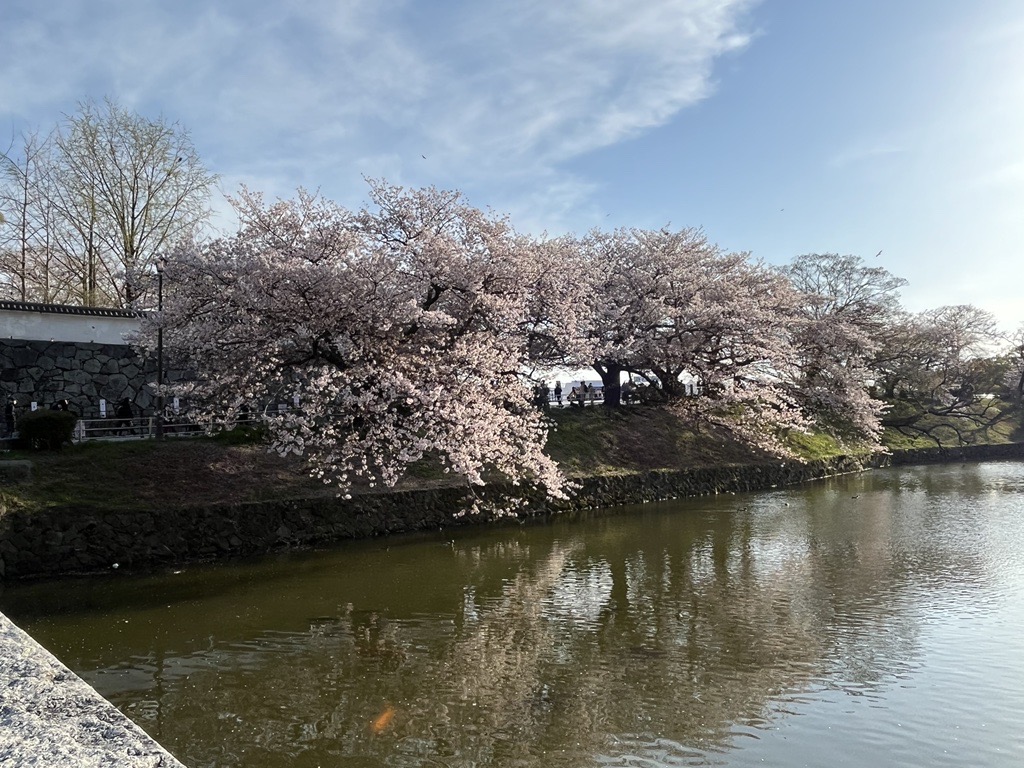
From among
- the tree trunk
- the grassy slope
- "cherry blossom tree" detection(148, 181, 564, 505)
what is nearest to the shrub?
the grassy slope

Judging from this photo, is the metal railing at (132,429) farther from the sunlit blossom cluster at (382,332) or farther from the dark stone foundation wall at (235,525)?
the dark stone foundation wall at (235,525)

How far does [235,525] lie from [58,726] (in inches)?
592

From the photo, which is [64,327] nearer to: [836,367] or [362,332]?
[362,332]

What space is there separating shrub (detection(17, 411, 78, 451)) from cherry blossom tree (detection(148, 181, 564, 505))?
10.4ft

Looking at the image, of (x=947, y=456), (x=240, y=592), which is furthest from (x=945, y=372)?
(x=240, y=592)

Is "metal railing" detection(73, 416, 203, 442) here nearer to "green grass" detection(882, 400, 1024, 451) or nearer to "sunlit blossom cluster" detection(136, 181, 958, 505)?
"sunlit blossom cluster" detection(136, 181, 958, 505)

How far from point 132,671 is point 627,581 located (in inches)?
310

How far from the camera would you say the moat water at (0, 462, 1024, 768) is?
7.01m

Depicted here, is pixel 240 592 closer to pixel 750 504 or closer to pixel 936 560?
pixel 936 560

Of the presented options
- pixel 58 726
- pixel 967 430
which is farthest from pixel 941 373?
pixel 58 726

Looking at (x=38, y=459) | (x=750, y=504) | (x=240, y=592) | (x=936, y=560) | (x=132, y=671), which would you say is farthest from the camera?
(x=750, y=504)

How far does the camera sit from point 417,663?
927cm

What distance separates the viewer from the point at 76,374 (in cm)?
2298

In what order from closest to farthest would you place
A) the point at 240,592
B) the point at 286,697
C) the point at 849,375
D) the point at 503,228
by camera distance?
the point at 286,697, the point at 240,592, the point at 503,228, the point at 849,375
